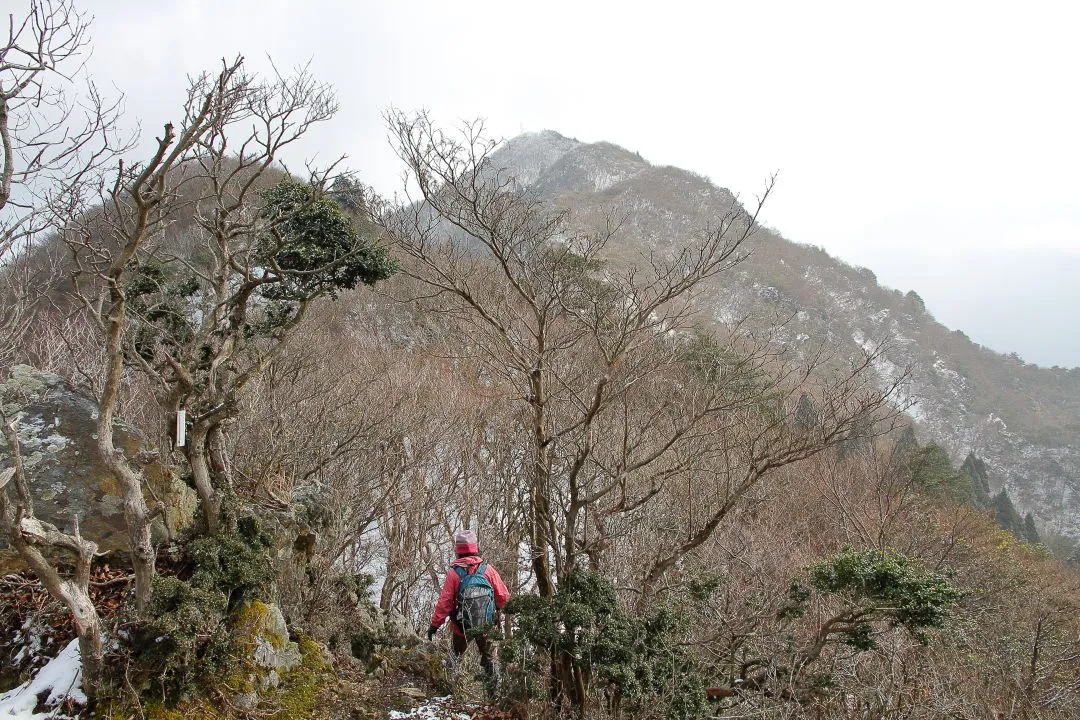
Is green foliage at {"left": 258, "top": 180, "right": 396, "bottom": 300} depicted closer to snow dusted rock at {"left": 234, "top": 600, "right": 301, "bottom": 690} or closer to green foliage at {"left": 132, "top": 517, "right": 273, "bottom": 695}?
green foliage at {"left": 132, "top": 517, "right": 273, "bottom": 695}

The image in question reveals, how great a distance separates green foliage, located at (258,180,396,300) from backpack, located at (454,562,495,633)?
3077mm

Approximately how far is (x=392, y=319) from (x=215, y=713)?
15464 mm

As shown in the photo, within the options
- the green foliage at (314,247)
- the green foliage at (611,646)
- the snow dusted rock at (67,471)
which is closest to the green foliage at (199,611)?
the snow dusted rock at (67,471)

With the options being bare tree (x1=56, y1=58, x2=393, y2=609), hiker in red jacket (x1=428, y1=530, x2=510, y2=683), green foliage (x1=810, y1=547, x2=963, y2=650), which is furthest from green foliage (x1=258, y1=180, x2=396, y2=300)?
green foliage (x1=810, y1=547, x2=963, y2=650)

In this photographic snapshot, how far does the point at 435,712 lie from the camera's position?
4.94 m

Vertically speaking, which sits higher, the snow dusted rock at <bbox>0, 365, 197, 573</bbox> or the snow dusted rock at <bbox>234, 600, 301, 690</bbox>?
the snow dusted rock at <bbox>0, 365, 197, 573</bbox>

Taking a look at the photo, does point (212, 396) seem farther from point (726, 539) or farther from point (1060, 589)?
point (1060, 589)

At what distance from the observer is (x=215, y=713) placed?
12.9 ft

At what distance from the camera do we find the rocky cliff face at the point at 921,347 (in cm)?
6119

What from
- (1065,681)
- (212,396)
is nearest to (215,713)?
→ (212,396)

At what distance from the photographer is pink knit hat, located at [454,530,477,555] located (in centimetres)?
566

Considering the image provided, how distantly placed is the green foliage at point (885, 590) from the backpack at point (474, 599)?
2922mm

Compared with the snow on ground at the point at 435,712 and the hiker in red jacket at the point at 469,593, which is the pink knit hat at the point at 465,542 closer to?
the hiker in red jacket at the point at 469,593

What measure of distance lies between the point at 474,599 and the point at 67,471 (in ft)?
11.7
